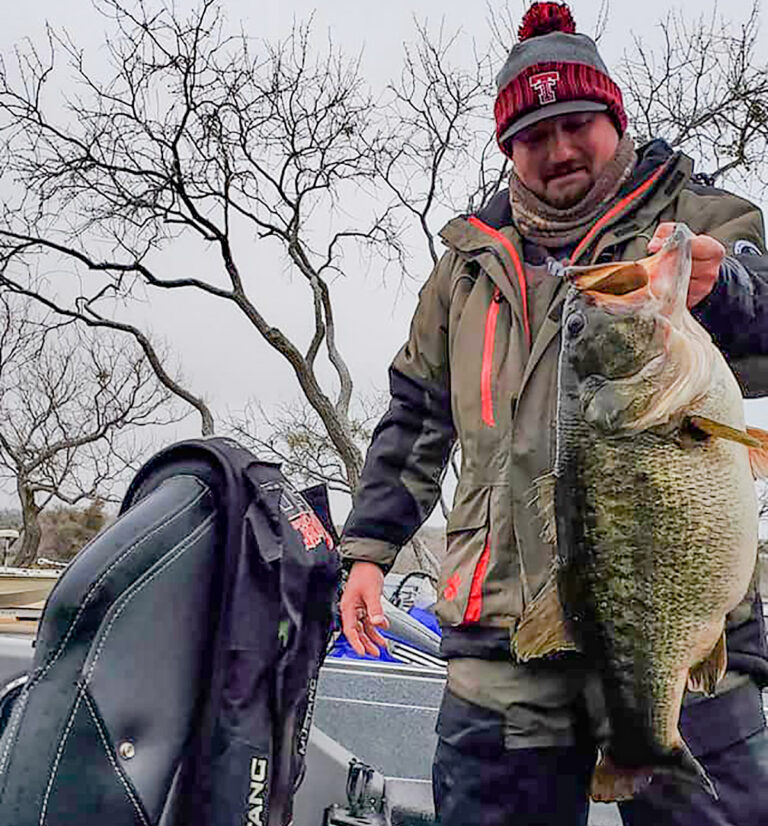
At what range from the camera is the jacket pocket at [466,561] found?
5.77ft

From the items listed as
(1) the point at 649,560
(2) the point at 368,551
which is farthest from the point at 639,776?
(2) the point at 368,551

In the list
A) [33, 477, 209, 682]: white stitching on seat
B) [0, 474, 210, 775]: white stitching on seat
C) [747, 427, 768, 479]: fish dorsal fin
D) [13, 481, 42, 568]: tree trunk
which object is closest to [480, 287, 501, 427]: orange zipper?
[747, 427, 768, 479]: fish dorsal fin

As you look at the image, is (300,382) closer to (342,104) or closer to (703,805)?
(342,104)

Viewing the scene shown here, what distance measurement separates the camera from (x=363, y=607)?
201 centimetres

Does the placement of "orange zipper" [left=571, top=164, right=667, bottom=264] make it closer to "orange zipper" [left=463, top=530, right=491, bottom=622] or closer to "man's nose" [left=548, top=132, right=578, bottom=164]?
"man's nose" [left=548, top=132, right=578, bottom=164]

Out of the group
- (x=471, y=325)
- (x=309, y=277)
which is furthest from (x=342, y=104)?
(x=471, y=325)

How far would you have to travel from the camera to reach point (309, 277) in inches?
508

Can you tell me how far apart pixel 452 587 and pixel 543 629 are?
28cm

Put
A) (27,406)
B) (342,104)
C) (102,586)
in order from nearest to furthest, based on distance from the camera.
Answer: (102,586)
(342,104)
(27,406)

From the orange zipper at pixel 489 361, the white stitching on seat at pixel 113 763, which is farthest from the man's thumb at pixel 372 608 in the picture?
the white stitching on seat at pixel 113 763

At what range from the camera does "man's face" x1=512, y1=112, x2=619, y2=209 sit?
6.11 feet

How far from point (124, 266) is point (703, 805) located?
12124mm

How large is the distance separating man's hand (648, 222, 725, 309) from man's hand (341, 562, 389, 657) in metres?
0.91

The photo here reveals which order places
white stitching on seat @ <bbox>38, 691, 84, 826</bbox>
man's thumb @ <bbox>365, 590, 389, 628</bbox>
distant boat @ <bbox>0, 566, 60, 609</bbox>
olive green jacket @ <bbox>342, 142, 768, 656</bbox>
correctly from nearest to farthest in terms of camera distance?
white stitching on seat @ <bbox>38, 691, 84, 826</bbox> < olive green jacket @ <bbox>342, 142, 768, 656</bbox> < man's thumb @ <bbox>365, 590, 389, 628</bbox> < distant boat @ <bbox>0, 566, 60, 609</bbox>
